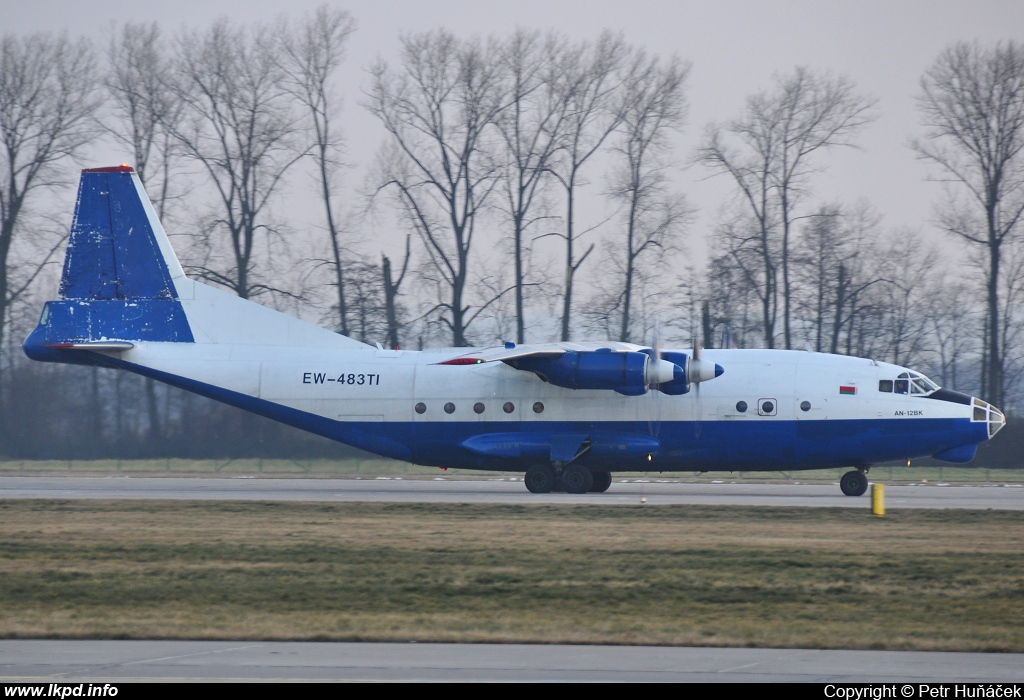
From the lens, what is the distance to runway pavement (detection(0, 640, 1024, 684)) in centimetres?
904

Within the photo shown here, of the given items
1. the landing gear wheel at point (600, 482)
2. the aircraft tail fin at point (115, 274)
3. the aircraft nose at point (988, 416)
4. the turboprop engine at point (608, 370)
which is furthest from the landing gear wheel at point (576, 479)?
the aircraft tail fin at point (115, 274)

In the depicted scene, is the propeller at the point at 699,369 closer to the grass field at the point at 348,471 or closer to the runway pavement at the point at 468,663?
the grass field at the point at 348,471

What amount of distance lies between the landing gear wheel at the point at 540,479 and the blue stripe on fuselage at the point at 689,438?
28 cm

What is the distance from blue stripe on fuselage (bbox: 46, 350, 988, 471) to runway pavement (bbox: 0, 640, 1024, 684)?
59.8 feet

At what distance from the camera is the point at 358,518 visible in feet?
75.6

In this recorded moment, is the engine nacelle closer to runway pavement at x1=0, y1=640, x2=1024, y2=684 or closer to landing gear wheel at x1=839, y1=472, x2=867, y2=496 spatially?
landing gear wheel at x1=839, y1=472, x2=867, y2=496

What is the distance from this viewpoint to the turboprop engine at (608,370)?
92.5ft

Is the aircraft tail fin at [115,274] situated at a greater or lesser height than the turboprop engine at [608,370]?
greater

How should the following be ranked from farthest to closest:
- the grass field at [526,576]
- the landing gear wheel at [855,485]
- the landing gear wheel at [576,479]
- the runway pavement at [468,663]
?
1. the landing gear wheel at [576,479]
2. the landing gear wheel at [855,485]
3. the grass field at [526,576]
4. the runway pavement at [468,663]

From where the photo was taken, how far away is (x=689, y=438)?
28.8 meters

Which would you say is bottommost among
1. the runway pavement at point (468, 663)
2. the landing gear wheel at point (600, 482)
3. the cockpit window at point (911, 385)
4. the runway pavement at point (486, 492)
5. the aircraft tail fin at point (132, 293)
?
the runway pavement at point (468, 663)

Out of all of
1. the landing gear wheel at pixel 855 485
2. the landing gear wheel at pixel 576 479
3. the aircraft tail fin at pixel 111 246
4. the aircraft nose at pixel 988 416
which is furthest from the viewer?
the aircraft tail fin at pixel 111 246

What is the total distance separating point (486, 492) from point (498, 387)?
320 centimetres

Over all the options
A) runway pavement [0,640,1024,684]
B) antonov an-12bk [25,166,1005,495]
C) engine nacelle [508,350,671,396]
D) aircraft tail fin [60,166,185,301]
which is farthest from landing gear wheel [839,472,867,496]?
aircraft tail fin [60,166,185,301]
